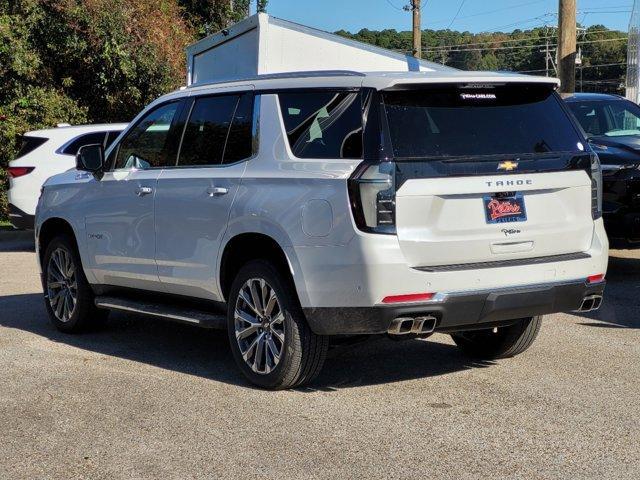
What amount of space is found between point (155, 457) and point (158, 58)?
1733 cm

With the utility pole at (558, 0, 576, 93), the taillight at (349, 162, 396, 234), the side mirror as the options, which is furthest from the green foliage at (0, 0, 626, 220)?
the taillight at (349, 162, 396, 234)

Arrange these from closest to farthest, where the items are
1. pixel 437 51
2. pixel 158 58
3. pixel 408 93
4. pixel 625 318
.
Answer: pixel 408 93, pixel 625 318, pixel 158 58, pixel 437 51

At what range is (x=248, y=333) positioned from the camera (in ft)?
21.2

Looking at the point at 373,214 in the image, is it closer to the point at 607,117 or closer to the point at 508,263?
the point at 508,263

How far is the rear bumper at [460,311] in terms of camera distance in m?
5.71

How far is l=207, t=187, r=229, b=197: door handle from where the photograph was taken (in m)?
6.63

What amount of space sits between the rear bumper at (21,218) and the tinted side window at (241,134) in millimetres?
8318

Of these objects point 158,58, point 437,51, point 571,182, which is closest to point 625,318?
point 571,182

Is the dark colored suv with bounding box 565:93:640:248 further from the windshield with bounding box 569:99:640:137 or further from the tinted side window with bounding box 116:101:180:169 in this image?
the tinted side window with bounding box 116:101:180:169

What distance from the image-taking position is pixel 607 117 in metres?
11.9

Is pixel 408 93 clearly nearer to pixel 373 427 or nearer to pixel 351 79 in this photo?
pixel 351 79

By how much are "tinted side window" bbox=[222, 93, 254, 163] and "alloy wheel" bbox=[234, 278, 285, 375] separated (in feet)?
2.85

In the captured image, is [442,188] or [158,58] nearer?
[442,188]

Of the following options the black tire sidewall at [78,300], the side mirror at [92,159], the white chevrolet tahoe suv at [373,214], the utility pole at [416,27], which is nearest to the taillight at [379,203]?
the white chevrolet tahoe suv at [373,214]
